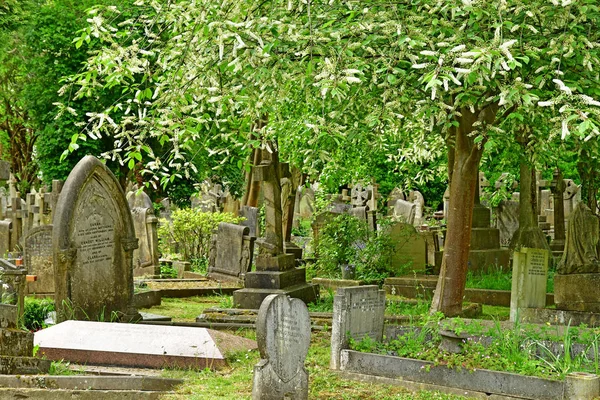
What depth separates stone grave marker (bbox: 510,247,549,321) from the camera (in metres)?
12.8

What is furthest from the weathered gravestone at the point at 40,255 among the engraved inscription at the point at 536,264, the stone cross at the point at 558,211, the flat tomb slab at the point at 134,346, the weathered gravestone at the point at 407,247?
the stone cross at the point at 558,211

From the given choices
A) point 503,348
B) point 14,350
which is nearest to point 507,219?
point 503,348

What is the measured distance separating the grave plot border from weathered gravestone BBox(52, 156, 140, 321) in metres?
3.75

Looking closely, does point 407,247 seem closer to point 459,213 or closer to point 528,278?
point 528,278

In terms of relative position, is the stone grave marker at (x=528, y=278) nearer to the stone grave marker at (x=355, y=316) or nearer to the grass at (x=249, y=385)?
the stone grave marker at (x=355, y=316)

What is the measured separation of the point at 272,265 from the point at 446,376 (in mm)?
6373

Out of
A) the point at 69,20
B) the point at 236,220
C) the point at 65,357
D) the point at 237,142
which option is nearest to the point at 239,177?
the point at 69,20

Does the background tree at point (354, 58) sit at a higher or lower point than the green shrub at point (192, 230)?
higher

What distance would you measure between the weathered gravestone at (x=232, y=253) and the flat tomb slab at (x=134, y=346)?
871cm

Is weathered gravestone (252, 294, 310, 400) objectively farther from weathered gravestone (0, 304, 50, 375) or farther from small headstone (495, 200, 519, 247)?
small headstone (495, 200, 519, 247)

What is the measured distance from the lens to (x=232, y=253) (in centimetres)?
1895

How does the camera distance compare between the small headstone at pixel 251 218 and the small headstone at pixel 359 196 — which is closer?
the small headstone at pixel 251 218

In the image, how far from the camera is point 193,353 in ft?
31.4

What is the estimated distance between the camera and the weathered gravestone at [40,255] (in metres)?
15.9
